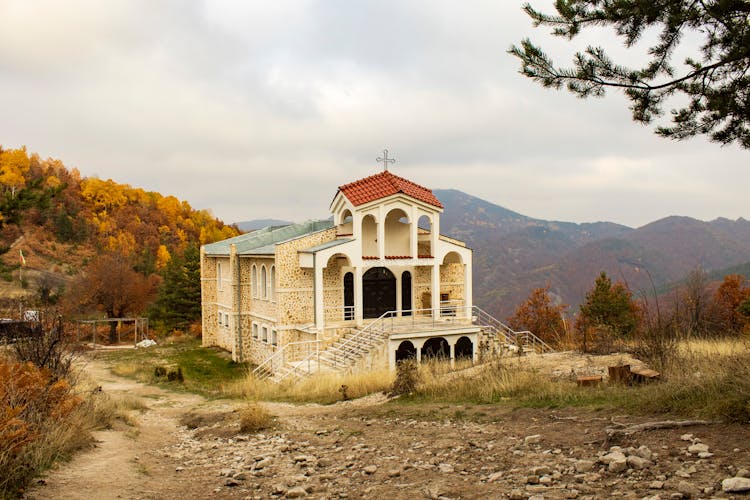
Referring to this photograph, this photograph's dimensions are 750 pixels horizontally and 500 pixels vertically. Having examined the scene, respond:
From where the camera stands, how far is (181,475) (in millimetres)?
9000

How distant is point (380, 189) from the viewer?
27.0 metres

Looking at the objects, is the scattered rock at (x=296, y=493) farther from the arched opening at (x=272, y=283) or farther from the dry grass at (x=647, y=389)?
the arched opening at (x=272, y=283)

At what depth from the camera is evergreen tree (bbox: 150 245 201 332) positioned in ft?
143

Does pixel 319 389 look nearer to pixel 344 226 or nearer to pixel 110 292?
pixel 344 226

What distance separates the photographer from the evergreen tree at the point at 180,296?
43.6 metres

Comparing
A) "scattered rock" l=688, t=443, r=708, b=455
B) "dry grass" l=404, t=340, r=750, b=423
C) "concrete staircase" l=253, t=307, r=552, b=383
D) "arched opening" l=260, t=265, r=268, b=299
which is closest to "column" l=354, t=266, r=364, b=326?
"concrete staircase" l=253, t=307, r=552, b=383

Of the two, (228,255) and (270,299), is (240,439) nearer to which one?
(270,299)

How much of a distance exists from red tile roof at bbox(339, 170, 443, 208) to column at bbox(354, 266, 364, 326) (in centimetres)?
291

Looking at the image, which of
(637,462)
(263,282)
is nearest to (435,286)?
(263,282)

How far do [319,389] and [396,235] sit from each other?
13.2 meters

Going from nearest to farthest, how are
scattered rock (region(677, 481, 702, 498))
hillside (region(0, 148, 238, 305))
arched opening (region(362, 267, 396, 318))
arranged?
scattered rock (region(677, 481, 702, 498))
arched opening (region(362, 267, 396, 318))
hillside (region(0, 148, 238, 305))

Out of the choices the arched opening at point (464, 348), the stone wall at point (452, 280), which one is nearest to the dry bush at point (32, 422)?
the arched opening at point (464, 348)

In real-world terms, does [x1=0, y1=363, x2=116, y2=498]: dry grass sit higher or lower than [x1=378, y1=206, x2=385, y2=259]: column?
lower

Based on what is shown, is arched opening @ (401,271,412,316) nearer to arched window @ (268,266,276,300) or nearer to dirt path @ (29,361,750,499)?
arched window @ (268,266,276,300)
